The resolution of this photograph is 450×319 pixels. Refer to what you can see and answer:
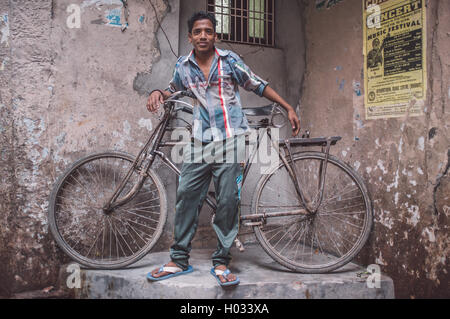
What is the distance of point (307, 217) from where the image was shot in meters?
2.93

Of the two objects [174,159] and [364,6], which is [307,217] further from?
[364,6]

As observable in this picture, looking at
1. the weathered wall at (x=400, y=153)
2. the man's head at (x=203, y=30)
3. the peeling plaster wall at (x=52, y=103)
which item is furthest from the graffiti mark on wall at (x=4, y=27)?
the weathered wall at (x=400, y=153)

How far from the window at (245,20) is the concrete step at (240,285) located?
2500 millimetres

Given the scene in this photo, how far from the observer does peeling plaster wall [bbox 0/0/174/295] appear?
9.79 ft

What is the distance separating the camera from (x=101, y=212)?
10.6 feet

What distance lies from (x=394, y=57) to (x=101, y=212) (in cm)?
275

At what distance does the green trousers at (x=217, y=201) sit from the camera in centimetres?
270

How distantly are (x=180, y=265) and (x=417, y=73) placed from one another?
2253 millimetres

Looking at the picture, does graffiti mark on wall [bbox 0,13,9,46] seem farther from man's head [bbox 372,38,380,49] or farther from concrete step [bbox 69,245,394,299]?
man's head [bbox 372,38,380,49]

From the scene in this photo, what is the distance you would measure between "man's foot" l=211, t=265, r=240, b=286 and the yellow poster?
173 centimetres

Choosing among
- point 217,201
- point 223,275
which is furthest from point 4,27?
point 223,275

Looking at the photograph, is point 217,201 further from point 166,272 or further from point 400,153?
point 400,153

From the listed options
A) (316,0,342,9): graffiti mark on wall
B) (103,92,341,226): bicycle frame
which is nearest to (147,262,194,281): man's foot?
(103,92,341,226): bicycle frame

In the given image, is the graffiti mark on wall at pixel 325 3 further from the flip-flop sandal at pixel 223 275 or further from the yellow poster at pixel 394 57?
the flip-flop sandal at pixel 223 275
